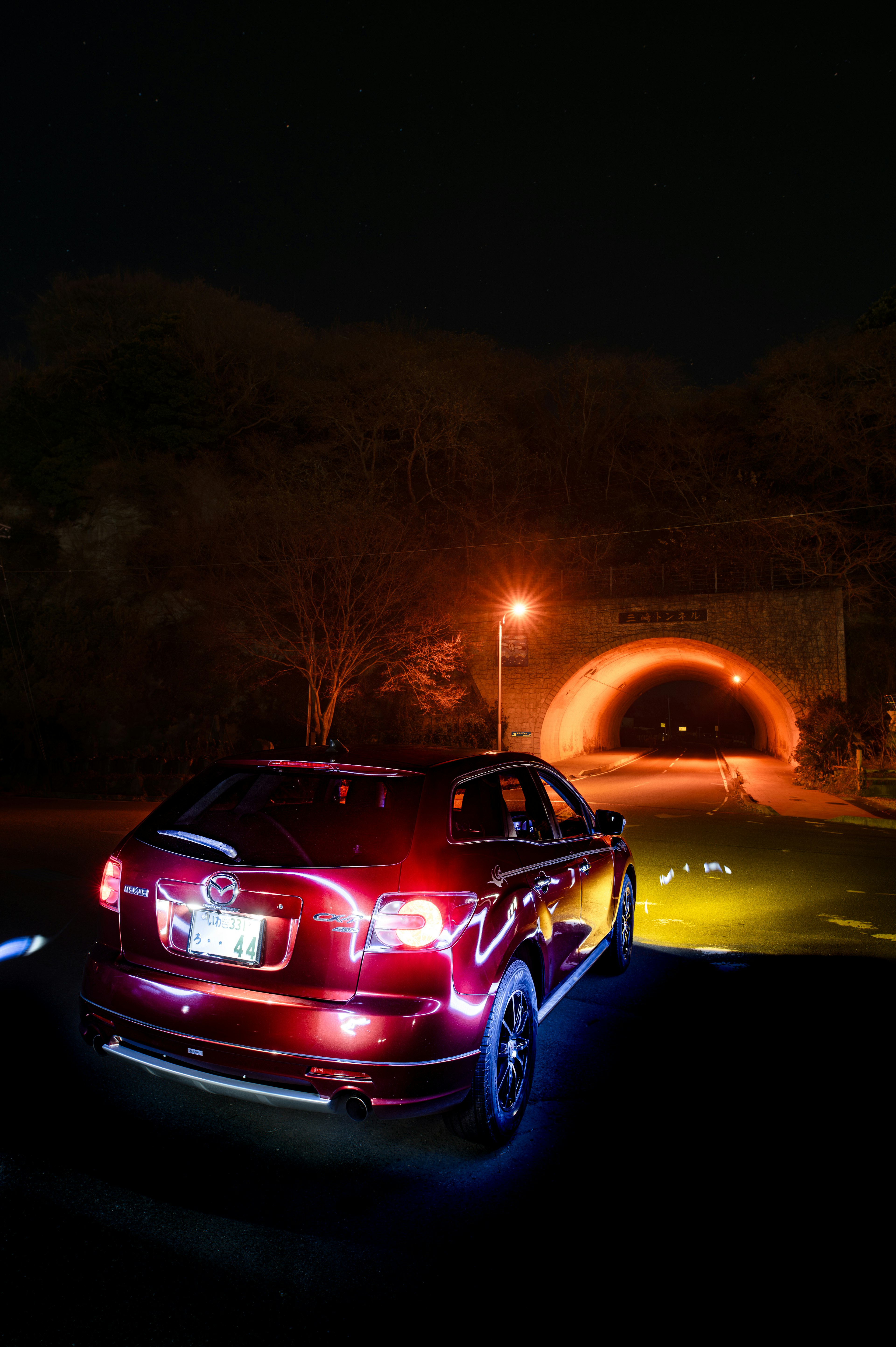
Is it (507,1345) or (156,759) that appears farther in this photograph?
(156,759)

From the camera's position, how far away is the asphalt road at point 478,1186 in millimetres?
2381

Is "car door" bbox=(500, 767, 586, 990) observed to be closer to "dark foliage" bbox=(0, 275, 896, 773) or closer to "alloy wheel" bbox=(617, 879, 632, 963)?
"alloy wheel" bbox=(617, 879, 632, 963)

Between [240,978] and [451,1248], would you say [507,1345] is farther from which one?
[240,978]

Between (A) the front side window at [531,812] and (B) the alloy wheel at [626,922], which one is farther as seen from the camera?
(B) the alloy wheel at [626,922]

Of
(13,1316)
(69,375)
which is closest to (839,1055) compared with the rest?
(13,1316)

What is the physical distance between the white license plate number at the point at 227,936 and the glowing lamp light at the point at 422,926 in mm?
584

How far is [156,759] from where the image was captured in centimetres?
2572

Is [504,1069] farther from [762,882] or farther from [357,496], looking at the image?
[357,496]

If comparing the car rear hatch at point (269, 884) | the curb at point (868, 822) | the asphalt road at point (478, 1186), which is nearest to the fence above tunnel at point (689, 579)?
A: the curb at point (868, 822)

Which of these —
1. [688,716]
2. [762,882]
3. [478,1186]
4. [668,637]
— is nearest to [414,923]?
[478,1186]

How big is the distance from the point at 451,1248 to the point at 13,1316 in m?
1.34

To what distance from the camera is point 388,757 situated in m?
3.93

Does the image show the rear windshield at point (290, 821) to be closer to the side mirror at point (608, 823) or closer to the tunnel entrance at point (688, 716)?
the side mirror at point (608, 823)

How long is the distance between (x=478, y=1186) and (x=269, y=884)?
1424mm
